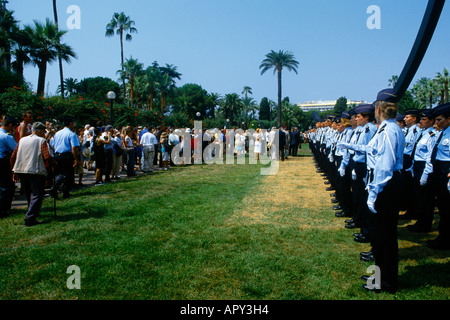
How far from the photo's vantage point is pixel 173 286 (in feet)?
12.8

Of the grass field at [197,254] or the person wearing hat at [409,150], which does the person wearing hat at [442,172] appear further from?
the person wearing hat at [409,150]

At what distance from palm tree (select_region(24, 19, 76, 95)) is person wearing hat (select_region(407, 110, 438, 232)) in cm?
2935

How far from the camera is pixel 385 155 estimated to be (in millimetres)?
3635

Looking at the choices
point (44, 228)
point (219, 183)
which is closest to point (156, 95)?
point (219, 183)

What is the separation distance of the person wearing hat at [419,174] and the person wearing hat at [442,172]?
0.42m

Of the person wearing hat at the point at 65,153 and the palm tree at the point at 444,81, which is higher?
the palm tree at the point at 444,81

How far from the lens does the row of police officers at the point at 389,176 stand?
145 inches

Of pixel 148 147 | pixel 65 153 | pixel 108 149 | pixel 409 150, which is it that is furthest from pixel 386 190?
pixel 148 147

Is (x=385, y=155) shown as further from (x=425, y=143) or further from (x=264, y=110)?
(x=264, y=110)

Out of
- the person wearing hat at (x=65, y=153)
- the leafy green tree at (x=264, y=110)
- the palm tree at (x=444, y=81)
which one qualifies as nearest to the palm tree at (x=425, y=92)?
the palm tree at (x=444, y=81)

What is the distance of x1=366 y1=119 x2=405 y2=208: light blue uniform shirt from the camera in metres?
3.61

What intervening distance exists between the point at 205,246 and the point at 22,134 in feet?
20.1

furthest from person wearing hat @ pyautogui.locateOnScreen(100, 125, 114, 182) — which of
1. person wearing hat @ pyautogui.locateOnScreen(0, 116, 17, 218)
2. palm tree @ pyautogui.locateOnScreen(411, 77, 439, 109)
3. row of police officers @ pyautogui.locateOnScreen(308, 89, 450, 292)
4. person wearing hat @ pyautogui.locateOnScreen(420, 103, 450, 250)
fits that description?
palm tree @ pyautogui.locateOnScreen(411, 77, 439, 109)
